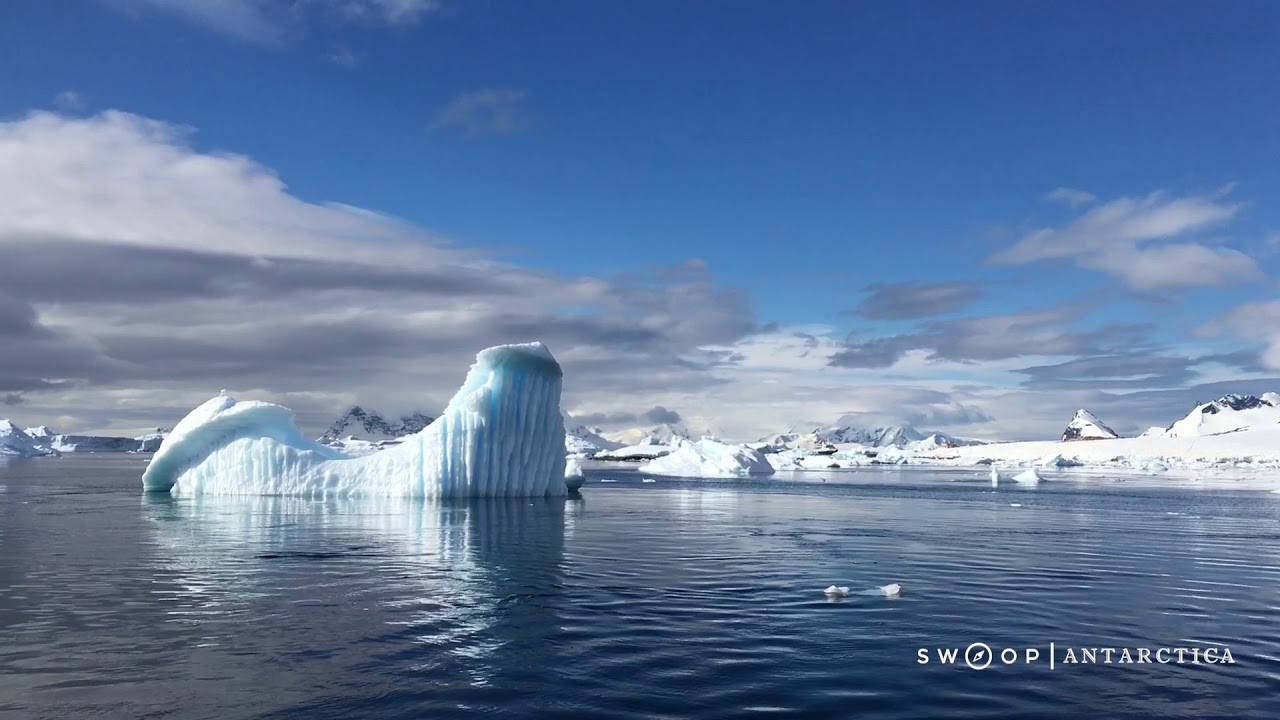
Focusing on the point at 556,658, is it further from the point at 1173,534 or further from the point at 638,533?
the point at 1173,534

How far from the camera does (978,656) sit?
10648 millimetres

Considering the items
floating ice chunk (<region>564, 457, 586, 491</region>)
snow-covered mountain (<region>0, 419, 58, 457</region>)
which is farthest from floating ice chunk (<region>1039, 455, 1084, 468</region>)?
snow-covered mountain (<region>0, 419, 58, 457</region>)

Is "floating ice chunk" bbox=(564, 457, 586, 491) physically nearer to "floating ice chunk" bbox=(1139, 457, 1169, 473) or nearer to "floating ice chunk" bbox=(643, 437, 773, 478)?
"floating ice chunk" bbox=(643, 437, 773, 478)

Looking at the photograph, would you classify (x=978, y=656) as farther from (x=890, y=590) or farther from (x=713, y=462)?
(x=713, y=462)

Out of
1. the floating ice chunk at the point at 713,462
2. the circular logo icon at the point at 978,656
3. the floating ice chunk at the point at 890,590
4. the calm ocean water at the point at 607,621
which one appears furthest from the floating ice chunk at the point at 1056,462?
the circular logo icon at the point at 978,656

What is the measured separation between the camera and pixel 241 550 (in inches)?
786

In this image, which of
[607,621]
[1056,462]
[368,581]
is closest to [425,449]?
[368,581]

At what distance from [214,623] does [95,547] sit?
36.1ft

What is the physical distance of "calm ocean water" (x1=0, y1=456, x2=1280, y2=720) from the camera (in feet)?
29.0

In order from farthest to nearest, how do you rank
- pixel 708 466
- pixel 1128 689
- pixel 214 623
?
pixel 708 466, pixel 214 623, pixel 1128 689

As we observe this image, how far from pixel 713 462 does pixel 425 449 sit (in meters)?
53.1

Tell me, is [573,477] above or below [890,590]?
above

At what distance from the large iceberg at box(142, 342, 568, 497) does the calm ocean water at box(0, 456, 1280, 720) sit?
11069mm

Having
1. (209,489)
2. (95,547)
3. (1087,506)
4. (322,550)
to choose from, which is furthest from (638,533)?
(1087,506)
